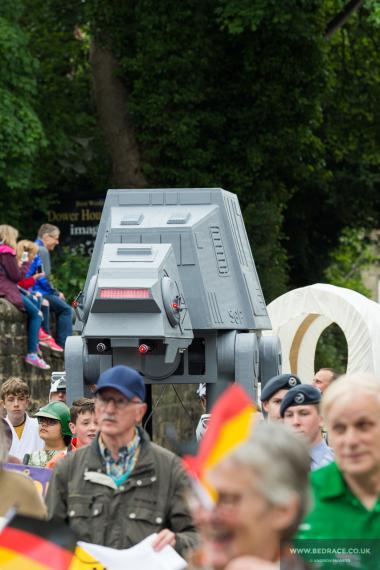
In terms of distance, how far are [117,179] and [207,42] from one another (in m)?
2.92

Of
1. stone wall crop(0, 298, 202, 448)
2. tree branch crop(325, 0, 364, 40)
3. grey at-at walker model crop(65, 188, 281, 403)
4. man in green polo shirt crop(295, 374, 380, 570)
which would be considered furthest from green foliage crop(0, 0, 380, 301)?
man in green polo shirt crop(295, 374, 380, 570)

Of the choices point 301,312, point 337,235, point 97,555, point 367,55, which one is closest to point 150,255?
point 301,312

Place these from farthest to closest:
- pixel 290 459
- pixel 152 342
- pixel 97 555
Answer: pixel 152 342
pixel 97 555
pixel 290 459

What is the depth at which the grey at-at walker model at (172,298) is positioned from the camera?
13.1 metres

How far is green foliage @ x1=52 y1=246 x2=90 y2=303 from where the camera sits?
87.4 feet

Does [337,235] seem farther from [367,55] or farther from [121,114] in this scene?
[121,114]

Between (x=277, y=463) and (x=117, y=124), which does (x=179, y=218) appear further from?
(x=117, y=124)

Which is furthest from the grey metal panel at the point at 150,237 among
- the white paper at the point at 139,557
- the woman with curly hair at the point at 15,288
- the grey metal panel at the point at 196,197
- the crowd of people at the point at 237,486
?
the white paper at the point at 139,557

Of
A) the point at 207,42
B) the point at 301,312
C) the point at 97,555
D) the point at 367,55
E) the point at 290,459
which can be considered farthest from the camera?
the point at 367,55

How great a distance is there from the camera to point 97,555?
6.18 meters

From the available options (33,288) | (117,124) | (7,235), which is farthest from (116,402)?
(117,124)

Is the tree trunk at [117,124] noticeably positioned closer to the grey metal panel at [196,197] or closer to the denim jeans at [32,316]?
the denim jeans at [32,316]

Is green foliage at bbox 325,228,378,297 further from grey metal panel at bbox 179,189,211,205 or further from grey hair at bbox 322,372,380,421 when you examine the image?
grey hair at bbox 322,372,380,421

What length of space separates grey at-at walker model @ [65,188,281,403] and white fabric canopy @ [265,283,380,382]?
2359 millimetres
